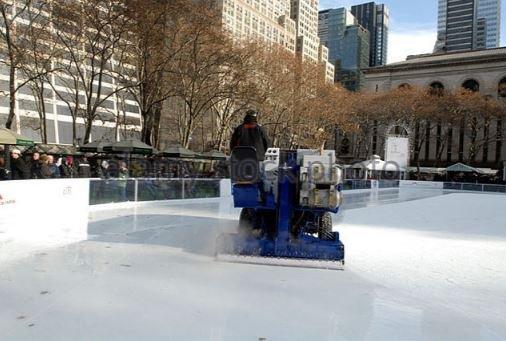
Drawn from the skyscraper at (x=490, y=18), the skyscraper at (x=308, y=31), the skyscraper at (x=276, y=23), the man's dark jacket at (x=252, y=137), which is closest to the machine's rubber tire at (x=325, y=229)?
the man's dark jacket at (x=252, y=137)

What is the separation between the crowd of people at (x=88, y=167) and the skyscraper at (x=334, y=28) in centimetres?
9240

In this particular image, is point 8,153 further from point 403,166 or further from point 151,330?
point 403,166

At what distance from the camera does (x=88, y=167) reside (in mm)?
15266

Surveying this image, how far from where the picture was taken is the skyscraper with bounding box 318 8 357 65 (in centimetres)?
11556

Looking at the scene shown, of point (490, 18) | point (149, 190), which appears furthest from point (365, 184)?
point (490, 18)

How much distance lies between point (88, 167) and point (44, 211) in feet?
16.6

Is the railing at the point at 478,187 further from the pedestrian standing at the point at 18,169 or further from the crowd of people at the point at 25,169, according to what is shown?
the pedestrian standing at the point at 18,169

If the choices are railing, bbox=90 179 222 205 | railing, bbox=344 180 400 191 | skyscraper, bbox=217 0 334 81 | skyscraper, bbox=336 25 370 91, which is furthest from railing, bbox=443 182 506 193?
skyscraper, bbox=336 25 370 91

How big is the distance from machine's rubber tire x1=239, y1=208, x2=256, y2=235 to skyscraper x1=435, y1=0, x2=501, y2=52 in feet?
447

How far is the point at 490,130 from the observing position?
5772 cm

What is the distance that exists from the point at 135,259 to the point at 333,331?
3.20m

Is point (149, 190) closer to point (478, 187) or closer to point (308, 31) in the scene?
point (478, 187)

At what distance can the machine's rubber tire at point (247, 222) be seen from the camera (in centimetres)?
664

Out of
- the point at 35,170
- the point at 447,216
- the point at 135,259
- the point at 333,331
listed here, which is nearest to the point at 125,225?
the point at 135,259
